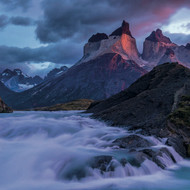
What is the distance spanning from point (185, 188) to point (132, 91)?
111 ft

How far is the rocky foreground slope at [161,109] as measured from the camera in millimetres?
A: 21078

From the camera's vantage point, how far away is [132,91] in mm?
45188

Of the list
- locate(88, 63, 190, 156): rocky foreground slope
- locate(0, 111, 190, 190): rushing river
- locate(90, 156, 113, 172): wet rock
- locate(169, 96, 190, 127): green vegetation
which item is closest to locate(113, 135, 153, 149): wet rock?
locate(0, 111, 190, 190): rushing river

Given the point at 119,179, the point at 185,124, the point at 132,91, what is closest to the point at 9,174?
the point at 119,179

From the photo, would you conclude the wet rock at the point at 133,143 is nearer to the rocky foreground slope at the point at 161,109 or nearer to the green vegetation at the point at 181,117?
the rocky foreground slope at the point at 161,109

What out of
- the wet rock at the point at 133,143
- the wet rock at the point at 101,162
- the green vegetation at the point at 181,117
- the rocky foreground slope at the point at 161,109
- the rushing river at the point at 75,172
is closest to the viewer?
the rushing river at the point at 75,172

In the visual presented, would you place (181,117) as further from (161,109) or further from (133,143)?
(133,143)

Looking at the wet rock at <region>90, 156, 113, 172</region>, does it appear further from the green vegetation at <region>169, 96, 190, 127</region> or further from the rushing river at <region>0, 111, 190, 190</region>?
the green vegetation at <region>169, 96, 190, 127</region>

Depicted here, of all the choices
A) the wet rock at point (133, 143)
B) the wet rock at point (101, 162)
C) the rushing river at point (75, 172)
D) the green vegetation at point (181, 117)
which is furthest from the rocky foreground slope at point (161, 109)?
the wet rock at point (101, 162)

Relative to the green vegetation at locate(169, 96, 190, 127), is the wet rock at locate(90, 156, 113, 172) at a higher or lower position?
lower

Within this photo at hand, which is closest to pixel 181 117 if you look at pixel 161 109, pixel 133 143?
pixel 161 109

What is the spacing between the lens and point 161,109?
28875 millimetres

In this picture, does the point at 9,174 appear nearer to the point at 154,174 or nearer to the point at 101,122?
the point at 154,174

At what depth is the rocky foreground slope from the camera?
69.2ft
